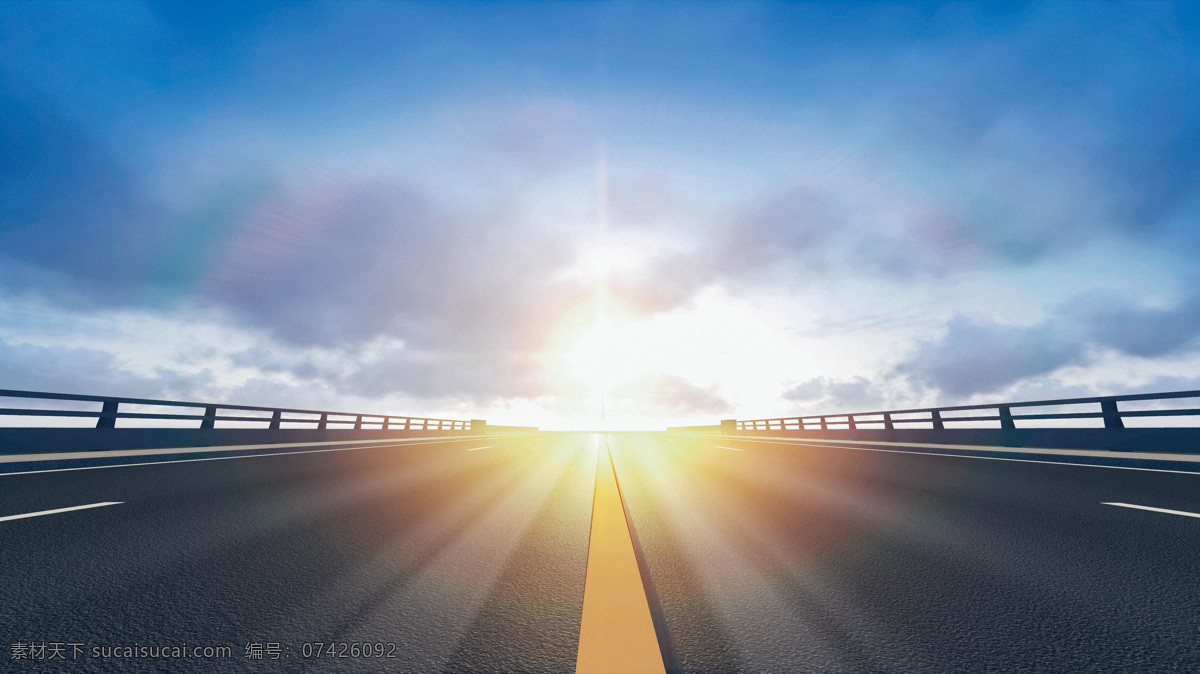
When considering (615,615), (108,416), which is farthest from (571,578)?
(108,416)

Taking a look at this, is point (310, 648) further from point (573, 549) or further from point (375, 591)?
point (573, 549)

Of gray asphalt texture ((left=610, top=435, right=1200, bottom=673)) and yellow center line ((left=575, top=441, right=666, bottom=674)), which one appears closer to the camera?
yellow center line ((left=575, top=441, right=666, bottom=674))

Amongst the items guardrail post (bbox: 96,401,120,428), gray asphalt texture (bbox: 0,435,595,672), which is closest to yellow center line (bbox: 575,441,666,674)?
gray asphalt texture (bbox: 0,435,595,672)

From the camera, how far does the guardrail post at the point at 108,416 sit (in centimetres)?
1248

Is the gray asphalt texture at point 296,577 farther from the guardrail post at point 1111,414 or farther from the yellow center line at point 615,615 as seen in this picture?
the guardrail post at point 1111,414

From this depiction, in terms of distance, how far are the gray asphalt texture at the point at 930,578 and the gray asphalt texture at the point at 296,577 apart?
80cm

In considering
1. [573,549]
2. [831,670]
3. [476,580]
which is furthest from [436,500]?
[831,670]

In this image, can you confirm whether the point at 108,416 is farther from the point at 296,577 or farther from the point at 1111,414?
the point at 1111,414

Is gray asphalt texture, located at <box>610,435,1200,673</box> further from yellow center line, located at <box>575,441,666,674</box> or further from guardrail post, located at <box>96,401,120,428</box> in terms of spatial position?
guardrail post, located at <box>96,401,120,428</box>

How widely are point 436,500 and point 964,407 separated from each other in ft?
52.5

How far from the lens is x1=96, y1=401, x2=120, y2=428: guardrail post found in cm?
1248

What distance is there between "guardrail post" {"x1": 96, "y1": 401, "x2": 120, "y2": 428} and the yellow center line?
1276cm

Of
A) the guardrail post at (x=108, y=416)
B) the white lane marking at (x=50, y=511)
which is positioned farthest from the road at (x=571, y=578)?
the guardrail post at (x=108, y=416)

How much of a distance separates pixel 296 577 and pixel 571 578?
69.2 inches
